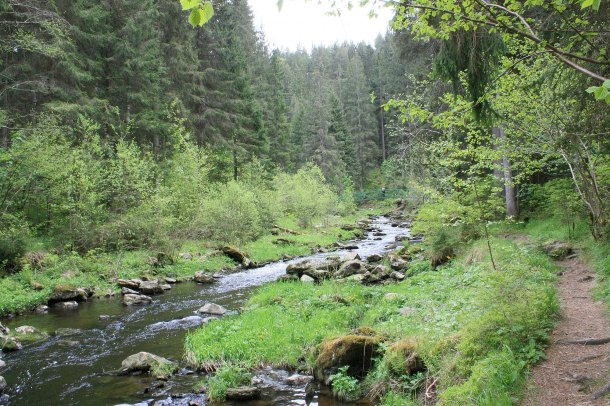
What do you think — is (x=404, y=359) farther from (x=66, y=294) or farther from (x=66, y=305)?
(x=66, y=294)

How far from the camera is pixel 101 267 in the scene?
17.3 m

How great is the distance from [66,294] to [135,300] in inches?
93.3

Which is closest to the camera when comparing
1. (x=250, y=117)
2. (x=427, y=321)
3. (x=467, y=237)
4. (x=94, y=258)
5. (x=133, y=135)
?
(x=427, y=321)

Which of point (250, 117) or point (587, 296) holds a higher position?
point (250, 117)

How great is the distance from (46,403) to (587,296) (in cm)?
960

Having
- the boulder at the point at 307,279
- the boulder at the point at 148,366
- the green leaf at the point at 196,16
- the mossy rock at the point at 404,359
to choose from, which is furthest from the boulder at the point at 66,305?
the green leaf at the point at 196,16

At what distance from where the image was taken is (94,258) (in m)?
17.6

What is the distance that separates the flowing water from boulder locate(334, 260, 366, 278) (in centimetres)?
339

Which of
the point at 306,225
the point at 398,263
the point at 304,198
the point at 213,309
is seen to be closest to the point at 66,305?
the point at 213,309

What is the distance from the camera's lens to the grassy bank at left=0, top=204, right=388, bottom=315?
13.7 metres

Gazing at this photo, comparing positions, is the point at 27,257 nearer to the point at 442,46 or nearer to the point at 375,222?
the point at 442,46

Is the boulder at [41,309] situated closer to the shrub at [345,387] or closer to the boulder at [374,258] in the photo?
the shrub at [345,387]

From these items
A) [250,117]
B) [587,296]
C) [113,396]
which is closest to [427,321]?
[587,296]

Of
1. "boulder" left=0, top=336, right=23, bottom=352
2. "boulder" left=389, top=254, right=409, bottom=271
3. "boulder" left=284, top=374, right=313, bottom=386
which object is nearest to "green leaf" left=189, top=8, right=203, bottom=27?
"boulder" left=284, top=374, right=313, bottom=386
